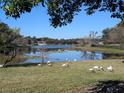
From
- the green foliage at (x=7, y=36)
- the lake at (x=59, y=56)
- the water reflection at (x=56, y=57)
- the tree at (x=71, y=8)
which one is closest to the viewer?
the tree at (x=71, y=8)

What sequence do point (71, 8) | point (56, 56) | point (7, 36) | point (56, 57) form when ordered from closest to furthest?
point (71, 8), point (7, 36), point (56, 57), point (56, 56)

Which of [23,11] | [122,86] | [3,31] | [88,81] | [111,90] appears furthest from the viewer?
[3,31]

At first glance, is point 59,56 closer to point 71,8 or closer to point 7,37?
point 7,37

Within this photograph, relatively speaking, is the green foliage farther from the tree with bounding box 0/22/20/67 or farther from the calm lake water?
the calm lake water

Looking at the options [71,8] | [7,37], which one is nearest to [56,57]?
[7,37]

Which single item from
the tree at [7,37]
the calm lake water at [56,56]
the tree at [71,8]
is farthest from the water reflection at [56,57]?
the tree at [71,8]

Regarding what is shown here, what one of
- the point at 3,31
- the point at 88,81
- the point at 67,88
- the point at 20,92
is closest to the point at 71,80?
the point at 88,81

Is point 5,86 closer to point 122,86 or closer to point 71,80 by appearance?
point 71,80

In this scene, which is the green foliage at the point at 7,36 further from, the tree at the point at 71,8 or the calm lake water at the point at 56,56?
the tree at the point at 71,8

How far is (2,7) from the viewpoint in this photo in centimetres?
1109

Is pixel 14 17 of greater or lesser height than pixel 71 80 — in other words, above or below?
above

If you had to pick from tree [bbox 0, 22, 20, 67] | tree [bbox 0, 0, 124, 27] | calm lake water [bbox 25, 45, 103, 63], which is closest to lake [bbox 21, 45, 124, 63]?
calm lake water [bbox 25, 45, 103, 63]

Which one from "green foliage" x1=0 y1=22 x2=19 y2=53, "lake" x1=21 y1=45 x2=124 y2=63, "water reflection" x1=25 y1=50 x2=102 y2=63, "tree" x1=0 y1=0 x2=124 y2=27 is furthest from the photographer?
"lake" x1=21 y1=45 x2=124 y2=63

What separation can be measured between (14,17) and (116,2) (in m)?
4.01
